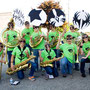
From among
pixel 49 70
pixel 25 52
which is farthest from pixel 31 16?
pixel 49 70

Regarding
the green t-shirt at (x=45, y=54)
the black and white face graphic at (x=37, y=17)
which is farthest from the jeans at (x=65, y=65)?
the black and white face graphic at (x=37, y=17)

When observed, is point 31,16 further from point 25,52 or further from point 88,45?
point 88,45

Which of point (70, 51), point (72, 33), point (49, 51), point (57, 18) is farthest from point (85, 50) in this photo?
point (57, 18)

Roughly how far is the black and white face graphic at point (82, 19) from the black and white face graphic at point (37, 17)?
103cm

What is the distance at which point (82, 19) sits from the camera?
4.46m

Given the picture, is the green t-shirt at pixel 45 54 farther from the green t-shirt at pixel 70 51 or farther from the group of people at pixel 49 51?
the green t-shirt at pixel 70 51

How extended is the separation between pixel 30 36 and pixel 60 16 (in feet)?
4.15

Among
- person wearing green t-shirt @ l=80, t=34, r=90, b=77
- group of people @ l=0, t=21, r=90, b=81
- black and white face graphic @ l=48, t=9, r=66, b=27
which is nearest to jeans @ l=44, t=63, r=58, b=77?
group of people @ l=0, t=21, r=90, b=81

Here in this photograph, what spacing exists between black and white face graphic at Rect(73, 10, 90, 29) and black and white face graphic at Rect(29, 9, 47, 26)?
1029mm

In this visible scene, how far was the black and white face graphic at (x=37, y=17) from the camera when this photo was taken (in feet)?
15.4

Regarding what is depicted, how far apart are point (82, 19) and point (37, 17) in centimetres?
145

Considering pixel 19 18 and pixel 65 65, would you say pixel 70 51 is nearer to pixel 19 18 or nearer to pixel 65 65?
pixel 65 65

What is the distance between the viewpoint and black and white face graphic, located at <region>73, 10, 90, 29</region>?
443cm

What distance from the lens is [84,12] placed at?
4426 millimetres
